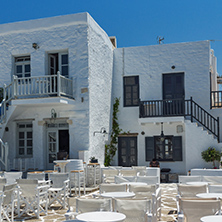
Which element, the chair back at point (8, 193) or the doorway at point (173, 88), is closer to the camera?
the chair back at point (8, 193)

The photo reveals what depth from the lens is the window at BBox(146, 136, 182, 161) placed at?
16359 millimetres

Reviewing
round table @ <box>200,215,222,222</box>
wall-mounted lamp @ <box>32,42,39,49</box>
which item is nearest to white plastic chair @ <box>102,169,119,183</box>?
round table @ <box>200,215,222,222</box>

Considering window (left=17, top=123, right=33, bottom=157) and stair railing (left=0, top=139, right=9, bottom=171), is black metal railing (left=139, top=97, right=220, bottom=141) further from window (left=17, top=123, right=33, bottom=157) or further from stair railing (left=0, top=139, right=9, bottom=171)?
stair railing (left=0, top=139, right=9, bottom=171)

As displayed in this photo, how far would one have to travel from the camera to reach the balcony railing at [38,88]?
13.8 m

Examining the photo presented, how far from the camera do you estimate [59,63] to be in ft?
50.8

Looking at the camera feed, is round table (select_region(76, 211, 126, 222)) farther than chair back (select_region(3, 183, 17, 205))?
No

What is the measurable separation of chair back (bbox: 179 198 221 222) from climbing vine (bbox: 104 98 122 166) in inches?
433

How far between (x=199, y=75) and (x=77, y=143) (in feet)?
22.1

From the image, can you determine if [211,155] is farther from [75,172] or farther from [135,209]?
[135,209]

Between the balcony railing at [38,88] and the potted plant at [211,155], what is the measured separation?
618cm

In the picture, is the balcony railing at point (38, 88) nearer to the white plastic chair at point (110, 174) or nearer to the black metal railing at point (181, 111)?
the black metal railing at point (181, 111)

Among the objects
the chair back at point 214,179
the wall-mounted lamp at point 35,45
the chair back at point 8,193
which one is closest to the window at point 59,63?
the wall-mounted lamp at point 35,45

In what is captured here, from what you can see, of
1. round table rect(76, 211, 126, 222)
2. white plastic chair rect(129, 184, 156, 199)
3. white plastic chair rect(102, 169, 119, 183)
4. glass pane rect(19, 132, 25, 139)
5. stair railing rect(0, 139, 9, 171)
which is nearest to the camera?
round table rect(76, 211, 126, 222)

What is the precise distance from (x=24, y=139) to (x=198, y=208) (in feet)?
38.4
